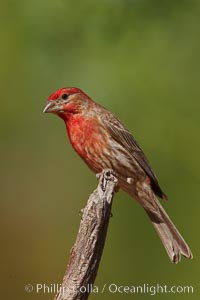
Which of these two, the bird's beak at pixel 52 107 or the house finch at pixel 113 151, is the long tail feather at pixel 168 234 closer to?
the house finch at pixel 113 151

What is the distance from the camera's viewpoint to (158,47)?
10.2 metres

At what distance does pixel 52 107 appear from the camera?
26.0 feet

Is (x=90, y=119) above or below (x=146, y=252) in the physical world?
above

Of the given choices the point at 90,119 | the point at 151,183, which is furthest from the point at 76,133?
the point at 151,183

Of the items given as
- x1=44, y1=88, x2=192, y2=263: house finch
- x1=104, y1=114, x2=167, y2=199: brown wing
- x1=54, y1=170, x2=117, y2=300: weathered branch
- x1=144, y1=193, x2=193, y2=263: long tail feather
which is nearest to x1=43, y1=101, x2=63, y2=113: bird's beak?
x1=44, y1=88, x2=192, y2=263: house finch

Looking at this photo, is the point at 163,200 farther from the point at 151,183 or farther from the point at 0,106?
the point at 0,106

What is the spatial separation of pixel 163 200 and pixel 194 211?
0.49 meters

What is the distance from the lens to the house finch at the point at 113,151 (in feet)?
26.0

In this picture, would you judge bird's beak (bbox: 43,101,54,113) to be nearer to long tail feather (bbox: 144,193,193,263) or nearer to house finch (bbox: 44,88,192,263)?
house finch (bbox: 44,88,192,263)

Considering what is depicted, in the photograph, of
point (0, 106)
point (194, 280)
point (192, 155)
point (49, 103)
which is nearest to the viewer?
point (49, 103)

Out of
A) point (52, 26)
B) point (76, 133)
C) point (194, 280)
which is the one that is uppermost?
point (52, 26)

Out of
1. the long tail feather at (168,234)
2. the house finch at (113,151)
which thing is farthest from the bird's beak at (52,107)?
the long tail feather at (168,234)

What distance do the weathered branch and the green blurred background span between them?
8.53 feet

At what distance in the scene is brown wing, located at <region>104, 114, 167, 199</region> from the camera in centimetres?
812
